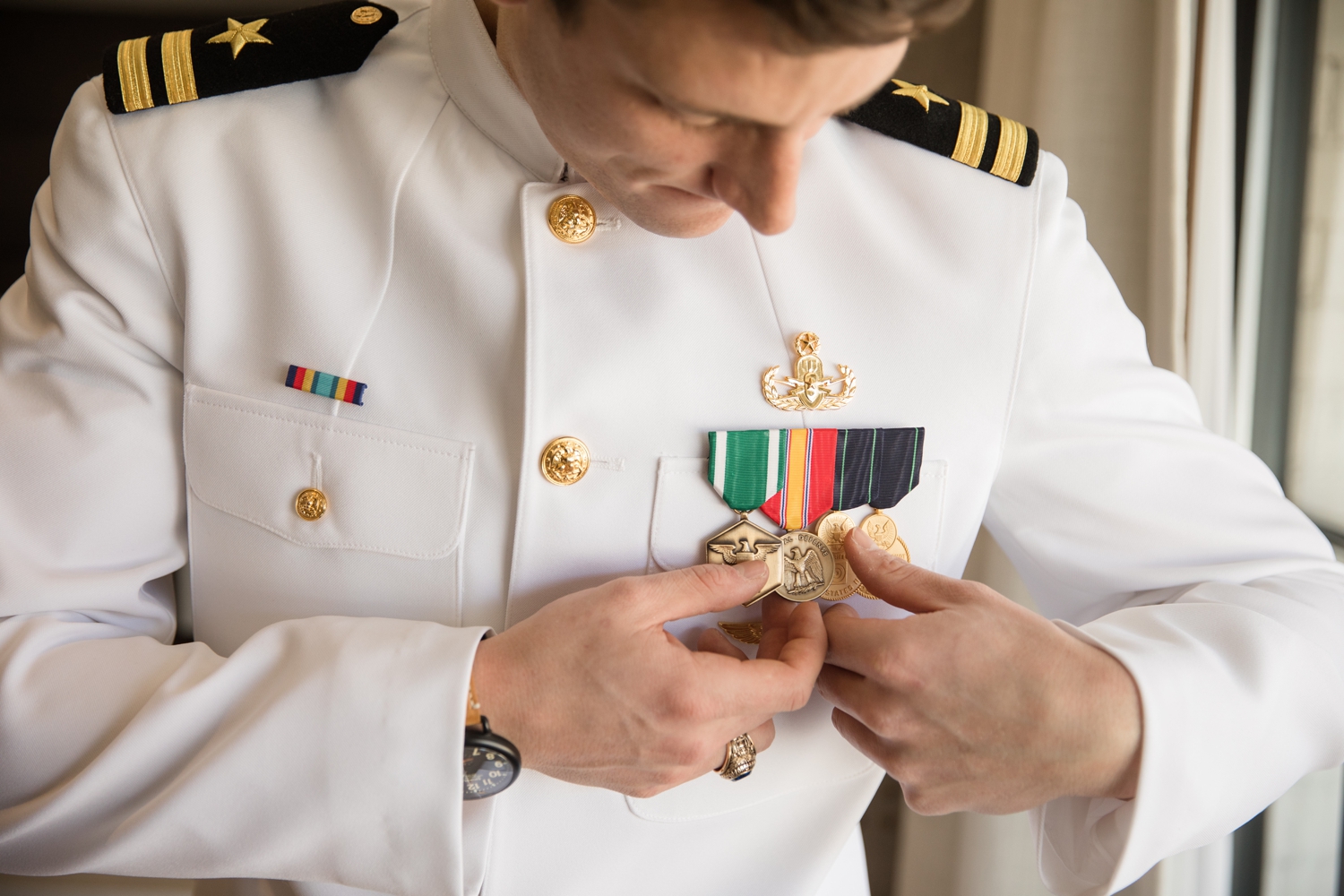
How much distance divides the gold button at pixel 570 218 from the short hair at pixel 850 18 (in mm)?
259

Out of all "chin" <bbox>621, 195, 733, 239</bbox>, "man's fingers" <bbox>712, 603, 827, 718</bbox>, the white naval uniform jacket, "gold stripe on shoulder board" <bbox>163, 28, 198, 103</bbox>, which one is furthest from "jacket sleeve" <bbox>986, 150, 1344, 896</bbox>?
"gold stripe on shoulder board" <bbox>163, 28, 198, 103</bbox>

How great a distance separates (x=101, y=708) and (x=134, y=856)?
11cm

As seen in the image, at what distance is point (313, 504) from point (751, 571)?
38 cm

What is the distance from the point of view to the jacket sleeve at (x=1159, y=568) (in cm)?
76

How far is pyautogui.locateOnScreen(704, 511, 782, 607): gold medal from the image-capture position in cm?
79

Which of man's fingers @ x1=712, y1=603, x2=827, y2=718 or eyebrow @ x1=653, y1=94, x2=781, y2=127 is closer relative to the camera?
eyebrow @ x1=653, y1=94, x2=781, y2=127

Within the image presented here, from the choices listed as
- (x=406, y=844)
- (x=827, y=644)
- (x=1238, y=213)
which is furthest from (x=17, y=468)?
(x=1238, y=213)

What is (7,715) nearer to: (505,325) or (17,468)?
(17,468)

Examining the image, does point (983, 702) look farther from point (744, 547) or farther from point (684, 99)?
point (684, 99)

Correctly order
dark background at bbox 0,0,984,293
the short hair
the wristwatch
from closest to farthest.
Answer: the short hair
the wristwatch
dark background at bbox 0,0,984,293

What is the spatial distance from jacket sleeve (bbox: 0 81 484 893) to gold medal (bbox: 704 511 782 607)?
0.72 feet

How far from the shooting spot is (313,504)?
77cm

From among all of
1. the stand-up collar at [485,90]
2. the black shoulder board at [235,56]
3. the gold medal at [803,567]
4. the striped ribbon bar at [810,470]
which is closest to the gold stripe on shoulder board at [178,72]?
the black shoulder board at [235,56]

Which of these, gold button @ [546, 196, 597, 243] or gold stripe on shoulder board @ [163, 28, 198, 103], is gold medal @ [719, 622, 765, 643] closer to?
gold button @ [546, 196, 597, 243]
